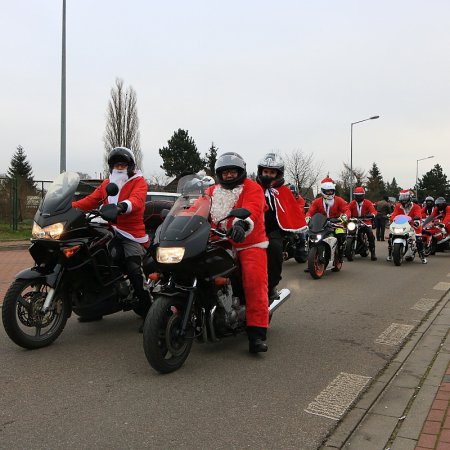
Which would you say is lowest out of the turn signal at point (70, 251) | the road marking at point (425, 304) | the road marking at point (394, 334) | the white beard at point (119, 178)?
the road marking at point (394, 334)

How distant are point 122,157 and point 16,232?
45.5 ft

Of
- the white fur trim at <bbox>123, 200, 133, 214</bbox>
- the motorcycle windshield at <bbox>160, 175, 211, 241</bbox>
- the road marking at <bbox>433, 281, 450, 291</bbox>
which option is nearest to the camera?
the motorcycle windshield at <bbox>160, 175, 211, 241</bbox>

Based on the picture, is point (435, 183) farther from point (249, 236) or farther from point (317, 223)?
point (249, 236)

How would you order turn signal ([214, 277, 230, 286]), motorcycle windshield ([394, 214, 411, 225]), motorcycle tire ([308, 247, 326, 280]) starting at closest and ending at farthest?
turn signal ([214, 277, 230, 286])
motorcycle tire ([308, 247, 326, 280])
motorcycle windshield ([394, 214, 411, 225])

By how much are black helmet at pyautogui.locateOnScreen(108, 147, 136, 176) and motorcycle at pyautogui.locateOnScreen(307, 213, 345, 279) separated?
496 centimetres

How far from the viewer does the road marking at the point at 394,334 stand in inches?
208

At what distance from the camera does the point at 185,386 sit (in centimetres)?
393

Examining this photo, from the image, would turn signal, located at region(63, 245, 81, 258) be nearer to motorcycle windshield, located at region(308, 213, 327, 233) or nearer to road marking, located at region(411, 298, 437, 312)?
road marking, located at region(411, 298, 437, 312)

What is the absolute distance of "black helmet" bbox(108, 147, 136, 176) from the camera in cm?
547

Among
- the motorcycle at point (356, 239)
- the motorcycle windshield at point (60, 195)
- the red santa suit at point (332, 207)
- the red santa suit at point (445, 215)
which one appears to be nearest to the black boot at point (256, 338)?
the motorcycle windshield at point (60, 195)

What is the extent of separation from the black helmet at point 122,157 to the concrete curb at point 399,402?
333 cm

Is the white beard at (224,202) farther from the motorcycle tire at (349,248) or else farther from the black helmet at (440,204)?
the black helmet at (440,204)

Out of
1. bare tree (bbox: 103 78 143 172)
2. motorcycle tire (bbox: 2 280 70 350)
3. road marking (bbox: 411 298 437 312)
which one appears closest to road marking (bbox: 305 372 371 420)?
motorcycle tire (bbox: 2 280 70 350)

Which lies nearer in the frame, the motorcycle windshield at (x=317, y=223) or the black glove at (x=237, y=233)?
the black glove at (x=237, y=233)
